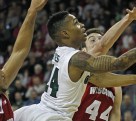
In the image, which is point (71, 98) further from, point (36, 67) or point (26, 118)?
point (36, 67)

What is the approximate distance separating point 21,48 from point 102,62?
0.91 m

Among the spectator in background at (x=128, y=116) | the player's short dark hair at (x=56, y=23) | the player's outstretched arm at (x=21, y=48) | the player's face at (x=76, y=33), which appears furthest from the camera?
the spectator in background at (x=128, y=116)

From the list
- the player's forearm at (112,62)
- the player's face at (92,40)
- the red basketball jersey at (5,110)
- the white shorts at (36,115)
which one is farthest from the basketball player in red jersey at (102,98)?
the player's forearm at (112,62)

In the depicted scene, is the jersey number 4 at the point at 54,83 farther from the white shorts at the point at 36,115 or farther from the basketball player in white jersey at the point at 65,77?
the white shorts at the point at 36,115

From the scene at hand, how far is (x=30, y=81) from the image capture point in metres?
12.8

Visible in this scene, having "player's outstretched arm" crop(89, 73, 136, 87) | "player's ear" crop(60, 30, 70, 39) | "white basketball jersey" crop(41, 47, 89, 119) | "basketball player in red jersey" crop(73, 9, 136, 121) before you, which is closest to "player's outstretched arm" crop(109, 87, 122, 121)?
"basketball player in red jersey" crop(73, 9, 136, 121)

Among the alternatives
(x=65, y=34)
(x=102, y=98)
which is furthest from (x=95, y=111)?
(x=65, y=34)

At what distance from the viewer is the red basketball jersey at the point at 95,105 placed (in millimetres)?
5656

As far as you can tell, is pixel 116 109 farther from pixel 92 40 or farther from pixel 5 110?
pixel 5 110

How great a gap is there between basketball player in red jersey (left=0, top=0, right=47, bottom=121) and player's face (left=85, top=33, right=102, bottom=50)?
1.22 meters

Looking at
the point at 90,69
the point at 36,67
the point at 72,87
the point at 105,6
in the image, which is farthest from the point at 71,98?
the point at 105,6

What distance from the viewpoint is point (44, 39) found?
14.5m

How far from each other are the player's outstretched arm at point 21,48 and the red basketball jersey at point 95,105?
1.06 meters

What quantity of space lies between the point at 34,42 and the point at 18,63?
10.00m
